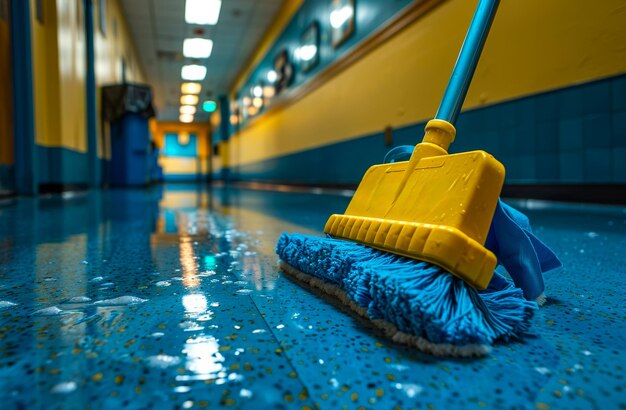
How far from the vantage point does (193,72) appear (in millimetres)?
14125

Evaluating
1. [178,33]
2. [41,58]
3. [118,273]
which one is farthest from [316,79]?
[118,273]

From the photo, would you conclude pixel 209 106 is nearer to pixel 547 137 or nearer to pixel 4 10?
pixel 4 10

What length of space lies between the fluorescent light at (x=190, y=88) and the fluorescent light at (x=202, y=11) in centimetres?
644

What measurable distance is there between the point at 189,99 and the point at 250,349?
750 inches

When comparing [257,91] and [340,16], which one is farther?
[257,91]

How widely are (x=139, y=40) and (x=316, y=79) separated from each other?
6366mm

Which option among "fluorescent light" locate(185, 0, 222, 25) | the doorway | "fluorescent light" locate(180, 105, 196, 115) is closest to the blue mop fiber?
the doorway

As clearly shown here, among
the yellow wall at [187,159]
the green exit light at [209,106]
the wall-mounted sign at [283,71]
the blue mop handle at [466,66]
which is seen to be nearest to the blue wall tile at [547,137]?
the blue mop handle at [466,66]

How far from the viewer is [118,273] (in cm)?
105

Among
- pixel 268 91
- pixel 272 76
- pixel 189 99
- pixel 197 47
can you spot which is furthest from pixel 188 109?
pixel 272 76

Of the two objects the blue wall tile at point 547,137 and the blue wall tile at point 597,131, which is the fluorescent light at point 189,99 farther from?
the blue wall tile at point 597,131

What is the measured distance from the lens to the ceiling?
910 cm

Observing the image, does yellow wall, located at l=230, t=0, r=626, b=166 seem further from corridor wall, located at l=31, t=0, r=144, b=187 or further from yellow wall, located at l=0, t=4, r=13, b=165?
yellow wall, located at l=0, t=4, r=13, b=165

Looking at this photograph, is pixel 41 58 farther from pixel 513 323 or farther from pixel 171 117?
pixel 171 117
